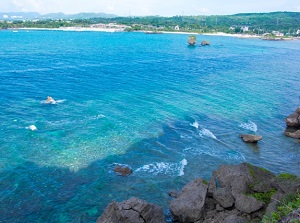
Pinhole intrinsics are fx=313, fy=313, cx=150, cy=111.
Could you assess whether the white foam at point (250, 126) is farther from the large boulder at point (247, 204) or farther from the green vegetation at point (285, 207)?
the green vegetation at point (285, 207)

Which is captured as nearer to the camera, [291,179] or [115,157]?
[291,179]

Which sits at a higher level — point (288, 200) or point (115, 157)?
point (288, 200)

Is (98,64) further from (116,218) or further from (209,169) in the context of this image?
(116,218)

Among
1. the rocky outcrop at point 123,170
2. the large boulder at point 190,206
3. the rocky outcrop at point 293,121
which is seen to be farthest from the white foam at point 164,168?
the rocky outcrop at point 293,121

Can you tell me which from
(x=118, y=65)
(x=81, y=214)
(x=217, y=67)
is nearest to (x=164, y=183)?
(x=81, y=214)

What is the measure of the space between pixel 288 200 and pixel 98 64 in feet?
346

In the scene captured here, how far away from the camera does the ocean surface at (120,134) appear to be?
39.1 metres

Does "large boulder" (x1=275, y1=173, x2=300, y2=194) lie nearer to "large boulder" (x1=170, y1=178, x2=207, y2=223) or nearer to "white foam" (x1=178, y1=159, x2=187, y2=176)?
"large boulder" (x1=170, y1=178, x2=207, y2=223)

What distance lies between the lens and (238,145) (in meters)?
54.4

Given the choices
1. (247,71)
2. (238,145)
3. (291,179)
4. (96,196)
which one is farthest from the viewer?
(247,71)

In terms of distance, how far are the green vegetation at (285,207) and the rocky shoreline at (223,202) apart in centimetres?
85

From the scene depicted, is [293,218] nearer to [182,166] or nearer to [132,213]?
[132,213]

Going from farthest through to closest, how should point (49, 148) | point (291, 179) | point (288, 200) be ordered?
point (49, 148) < point (291, 179) < point (288, 200)

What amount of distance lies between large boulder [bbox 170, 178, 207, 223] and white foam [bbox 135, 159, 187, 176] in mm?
9865
